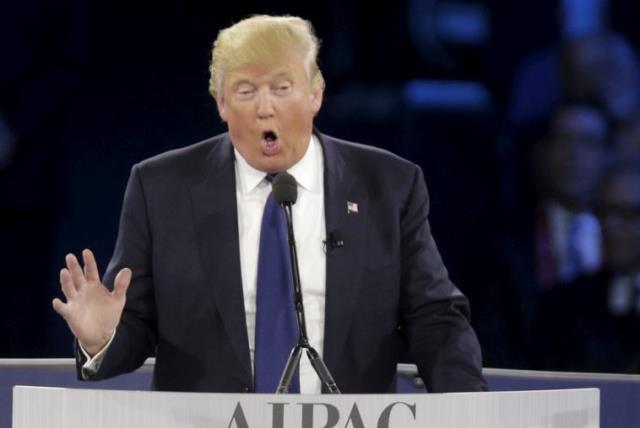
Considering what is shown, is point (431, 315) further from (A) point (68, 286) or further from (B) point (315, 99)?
(A) point (68, 286)

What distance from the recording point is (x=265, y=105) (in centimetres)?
214

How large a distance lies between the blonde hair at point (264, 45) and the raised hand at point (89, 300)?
0.49m

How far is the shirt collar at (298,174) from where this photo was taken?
7.44 ft

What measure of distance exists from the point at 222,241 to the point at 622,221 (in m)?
1.78

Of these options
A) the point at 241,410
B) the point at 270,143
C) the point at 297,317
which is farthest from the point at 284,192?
the point at 241,410

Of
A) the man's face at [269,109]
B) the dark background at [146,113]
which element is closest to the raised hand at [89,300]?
the man's face at [269,109]

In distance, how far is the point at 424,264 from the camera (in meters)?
2.30

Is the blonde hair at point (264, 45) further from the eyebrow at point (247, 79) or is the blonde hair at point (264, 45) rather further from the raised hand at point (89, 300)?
the raised hand at point (89, 300)

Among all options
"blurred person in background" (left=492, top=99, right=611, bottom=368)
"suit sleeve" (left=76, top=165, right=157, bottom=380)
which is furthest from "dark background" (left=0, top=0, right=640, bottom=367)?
"suit sleeve" (left=76, top=165, right=157, bottom=380)

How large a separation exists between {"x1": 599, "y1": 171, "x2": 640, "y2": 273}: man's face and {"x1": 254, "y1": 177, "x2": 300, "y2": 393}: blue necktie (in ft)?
5.63

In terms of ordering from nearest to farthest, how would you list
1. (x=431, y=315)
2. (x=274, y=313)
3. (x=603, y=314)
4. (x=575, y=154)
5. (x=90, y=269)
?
(x=90, y=269), (x=274, y=313), (x=431, y=315), (x=603, y=314), (x=575, y=154)

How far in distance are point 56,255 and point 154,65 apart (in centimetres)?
63

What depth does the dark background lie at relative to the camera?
343 cm

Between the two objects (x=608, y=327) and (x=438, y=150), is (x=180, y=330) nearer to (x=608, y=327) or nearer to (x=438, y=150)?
(x=438, y=150)
